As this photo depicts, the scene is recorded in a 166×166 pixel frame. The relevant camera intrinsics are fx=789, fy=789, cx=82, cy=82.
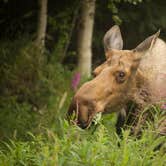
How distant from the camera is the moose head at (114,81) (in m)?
8.45

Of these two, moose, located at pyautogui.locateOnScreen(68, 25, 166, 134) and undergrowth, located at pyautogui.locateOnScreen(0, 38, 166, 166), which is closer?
undergrowth, located at pyautogui.locateOnScreen(0, 38, 166, 166)

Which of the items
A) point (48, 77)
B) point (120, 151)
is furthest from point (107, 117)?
point (120, 151)

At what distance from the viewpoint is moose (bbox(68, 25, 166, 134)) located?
8.66 metres

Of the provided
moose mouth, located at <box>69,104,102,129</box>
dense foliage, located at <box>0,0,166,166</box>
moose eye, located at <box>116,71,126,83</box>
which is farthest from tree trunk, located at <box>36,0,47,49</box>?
moose mouth, located at <box>69,104,102,129</box>

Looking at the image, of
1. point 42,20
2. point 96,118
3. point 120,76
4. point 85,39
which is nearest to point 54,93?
point 42,20

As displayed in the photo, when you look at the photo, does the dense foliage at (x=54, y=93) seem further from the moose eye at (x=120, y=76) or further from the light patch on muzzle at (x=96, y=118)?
the moose eye at (x=120, y=76)

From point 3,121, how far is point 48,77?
1.95m

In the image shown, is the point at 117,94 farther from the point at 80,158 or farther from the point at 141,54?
the point at 80,158

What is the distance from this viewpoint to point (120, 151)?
7219 millimetres

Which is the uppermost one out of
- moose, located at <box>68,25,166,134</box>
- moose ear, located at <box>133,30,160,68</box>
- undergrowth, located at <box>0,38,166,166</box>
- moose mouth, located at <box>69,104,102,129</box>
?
moose ear, located at <box>133,30,160,68</box>

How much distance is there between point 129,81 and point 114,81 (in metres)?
0.28

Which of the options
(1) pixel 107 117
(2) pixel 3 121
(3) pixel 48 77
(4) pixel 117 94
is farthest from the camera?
(3) pixel 48 77

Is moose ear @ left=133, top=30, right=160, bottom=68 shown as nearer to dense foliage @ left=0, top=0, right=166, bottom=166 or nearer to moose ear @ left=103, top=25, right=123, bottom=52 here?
moose ear @ left=103, top=25, right=123, bottom=52

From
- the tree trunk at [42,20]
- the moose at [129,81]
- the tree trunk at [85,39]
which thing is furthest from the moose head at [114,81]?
the tree trunk at [85,39]
